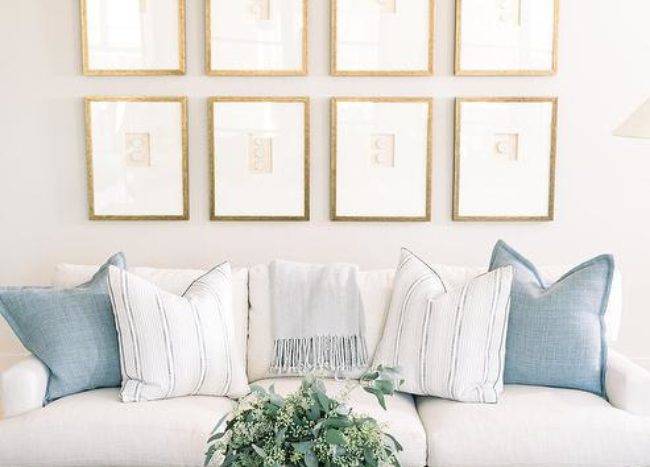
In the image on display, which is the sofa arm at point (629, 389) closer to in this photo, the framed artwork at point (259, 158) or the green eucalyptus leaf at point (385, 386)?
the green eucalyptus leaf at point (385, 386)

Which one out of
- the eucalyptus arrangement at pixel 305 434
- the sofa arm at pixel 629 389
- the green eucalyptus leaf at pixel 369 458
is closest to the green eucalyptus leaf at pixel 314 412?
the eucalyptus arrangement at pixel 305 434

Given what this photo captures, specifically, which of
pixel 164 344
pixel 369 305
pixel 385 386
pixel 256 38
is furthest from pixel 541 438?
pixel 256 38

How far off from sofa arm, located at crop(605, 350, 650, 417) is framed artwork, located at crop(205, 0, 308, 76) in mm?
1903

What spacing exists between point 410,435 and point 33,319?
4.51ft

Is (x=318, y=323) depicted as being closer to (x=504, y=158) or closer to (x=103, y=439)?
(x=103, y=439)

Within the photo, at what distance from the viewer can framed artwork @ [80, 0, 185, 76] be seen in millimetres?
3623

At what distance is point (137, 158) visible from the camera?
12.1 ft

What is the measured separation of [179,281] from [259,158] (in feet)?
2.80

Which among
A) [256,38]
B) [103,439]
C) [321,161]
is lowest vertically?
[103,439]

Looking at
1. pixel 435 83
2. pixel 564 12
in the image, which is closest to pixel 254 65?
pixel 435 83

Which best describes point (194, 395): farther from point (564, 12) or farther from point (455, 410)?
point (564, 12)

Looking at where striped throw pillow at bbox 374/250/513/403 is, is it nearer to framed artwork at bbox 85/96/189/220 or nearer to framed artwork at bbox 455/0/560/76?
framed artwork at bbox 455/0/560/76

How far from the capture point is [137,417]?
258 cm

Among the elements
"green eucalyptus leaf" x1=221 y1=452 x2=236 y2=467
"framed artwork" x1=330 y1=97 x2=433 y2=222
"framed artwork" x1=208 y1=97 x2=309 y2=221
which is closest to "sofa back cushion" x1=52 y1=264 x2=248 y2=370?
"framed artwork" x1=208 y1=97 x2=309 y2=221
